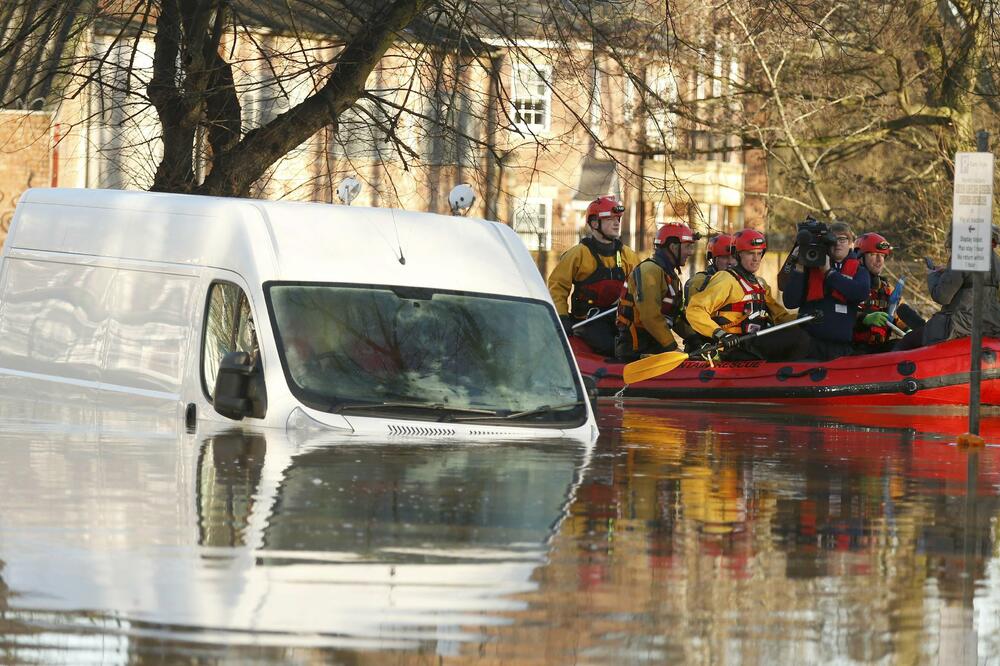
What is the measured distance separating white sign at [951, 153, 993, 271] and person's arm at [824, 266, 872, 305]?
20.5 ft

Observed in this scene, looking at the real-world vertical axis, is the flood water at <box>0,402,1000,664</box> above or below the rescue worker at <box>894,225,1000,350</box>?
below

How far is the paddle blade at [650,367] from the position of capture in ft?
60.7

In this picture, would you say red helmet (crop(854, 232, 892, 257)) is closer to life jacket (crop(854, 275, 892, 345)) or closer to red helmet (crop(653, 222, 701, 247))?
life jacket (crop(854, 275, 892, 345))

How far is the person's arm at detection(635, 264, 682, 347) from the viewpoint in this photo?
2097cm

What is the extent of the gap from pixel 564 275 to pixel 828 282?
116 inches

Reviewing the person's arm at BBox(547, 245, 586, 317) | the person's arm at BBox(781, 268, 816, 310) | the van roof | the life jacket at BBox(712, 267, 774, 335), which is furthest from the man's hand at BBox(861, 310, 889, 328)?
the van roof

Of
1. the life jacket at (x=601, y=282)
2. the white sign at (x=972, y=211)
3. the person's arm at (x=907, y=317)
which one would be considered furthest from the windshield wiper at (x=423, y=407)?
the person's arm at (x=907, y=317)

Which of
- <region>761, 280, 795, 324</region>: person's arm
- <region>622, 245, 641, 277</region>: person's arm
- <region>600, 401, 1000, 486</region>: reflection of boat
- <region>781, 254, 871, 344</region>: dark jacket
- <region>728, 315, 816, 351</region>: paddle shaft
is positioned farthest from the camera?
<region>622, 245, 641, 277</region>: person's arm

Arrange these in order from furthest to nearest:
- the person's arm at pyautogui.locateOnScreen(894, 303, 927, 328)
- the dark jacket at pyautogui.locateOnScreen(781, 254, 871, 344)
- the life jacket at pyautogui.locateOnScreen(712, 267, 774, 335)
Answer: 1. the person's arm at pyautogui.locateOnScreen(894, 303, 927, 328)
2. the dark jacket at pyautogui.locateOnScreen(781, 254, 871, 344)
3. the life jacket at pyautogui.locateOnScreen(712, 267, 774, 335)

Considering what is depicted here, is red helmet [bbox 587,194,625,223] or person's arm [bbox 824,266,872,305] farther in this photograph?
red helmet [bbox 587,194,625,223]

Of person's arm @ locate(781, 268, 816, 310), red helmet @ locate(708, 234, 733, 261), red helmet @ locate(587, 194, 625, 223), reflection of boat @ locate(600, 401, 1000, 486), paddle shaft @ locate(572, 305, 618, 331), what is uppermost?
red helmet @ locate(587, 194, 625, 223)

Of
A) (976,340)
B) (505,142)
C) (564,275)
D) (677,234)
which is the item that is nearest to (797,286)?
(677,234)

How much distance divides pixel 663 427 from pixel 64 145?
100 ft

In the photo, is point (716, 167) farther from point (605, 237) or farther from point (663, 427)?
point (663, 427)
